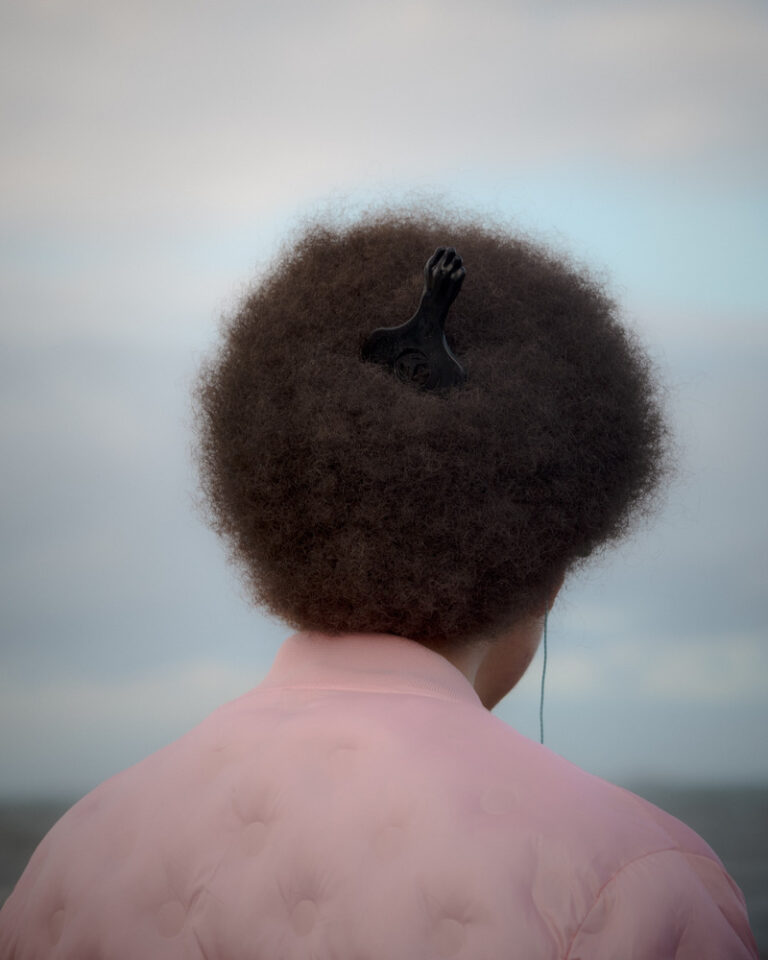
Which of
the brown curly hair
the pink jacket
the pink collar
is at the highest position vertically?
the brown curly hair

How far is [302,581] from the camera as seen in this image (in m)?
1.12

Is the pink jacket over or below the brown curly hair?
below

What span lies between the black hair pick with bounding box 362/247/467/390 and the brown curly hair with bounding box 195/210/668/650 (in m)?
0.02

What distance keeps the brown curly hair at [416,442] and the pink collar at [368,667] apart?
2cm

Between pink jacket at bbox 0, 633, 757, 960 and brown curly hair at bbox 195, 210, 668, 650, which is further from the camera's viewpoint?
brown curly hair at bbox 195, 210, 668, 650

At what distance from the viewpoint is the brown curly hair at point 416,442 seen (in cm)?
108

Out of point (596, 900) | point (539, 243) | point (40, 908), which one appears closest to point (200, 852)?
point (40, 908)

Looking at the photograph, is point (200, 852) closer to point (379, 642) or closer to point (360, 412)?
point (379, 642)

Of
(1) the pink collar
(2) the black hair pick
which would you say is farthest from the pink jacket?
(2) the black hair pick

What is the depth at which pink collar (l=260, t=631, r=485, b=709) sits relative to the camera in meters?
1.02

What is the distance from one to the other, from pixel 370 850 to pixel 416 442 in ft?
1.32

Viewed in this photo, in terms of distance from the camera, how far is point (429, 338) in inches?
43.2

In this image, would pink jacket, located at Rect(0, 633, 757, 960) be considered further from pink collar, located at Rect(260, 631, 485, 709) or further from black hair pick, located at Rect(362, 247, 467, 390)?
black hair pick, located at Rect(362, 247, 467, 390)

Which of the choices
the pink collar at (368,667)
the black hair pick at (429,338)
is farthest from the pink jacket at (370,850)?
the black hair pick at (429,338)
